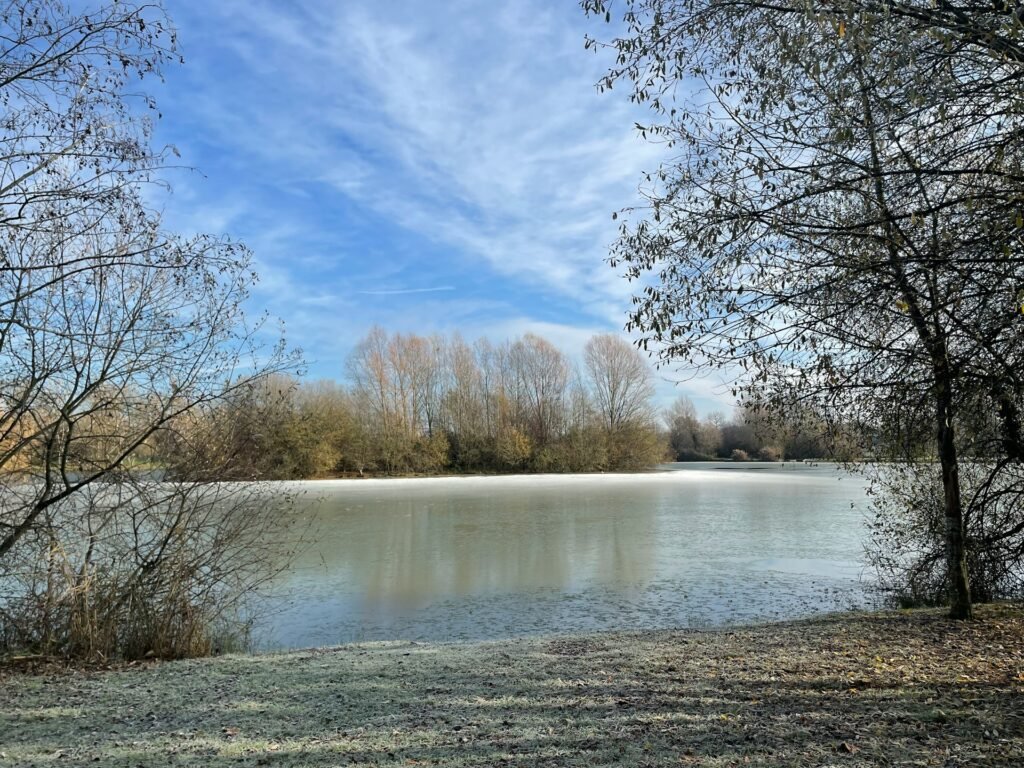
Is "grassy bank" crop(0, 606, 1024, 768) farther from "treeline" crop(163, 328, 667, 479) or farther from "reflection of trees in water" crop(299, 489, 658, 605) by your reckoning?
"treeline" crop(163, 328, 667, 479)

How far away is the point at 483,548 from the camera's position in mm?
14273

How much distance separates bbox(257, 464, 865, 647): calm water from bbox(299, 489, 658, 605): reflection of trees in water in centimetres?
4

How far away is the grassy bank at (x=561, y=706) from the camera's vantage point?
3.22m

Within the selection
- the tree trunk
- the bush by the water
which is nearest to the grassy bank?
the tree trunk

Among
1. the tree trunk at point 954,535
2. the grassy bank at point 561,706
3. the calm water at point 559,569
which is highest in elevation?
the tree trunk at point 954,535

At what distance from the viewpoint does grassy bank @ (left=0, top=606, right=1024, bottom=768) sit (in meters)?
3.22

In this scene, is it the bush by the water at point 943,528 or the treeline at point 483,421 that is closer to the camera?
the bush by the water at point 943,528

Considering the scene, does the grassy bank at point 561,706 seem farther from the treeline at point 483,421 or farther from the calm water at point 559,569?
the treeline at point 483,421

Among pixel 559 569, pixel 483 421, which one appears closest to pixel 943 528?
pixel 559 569

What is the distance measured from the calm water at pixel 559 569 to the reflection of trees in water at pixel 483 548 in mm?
38

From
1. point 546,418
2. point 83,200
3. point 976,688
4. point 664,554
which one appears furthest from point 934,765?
point 546,418

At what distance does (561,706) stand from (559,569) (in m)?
8.19

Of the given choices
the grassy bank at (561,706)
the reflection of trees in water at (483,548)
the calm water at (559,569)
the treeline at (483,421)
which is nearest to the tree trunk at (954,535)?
the grassy bank at (561,706)

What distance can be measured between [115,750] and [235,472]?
13.1ft
